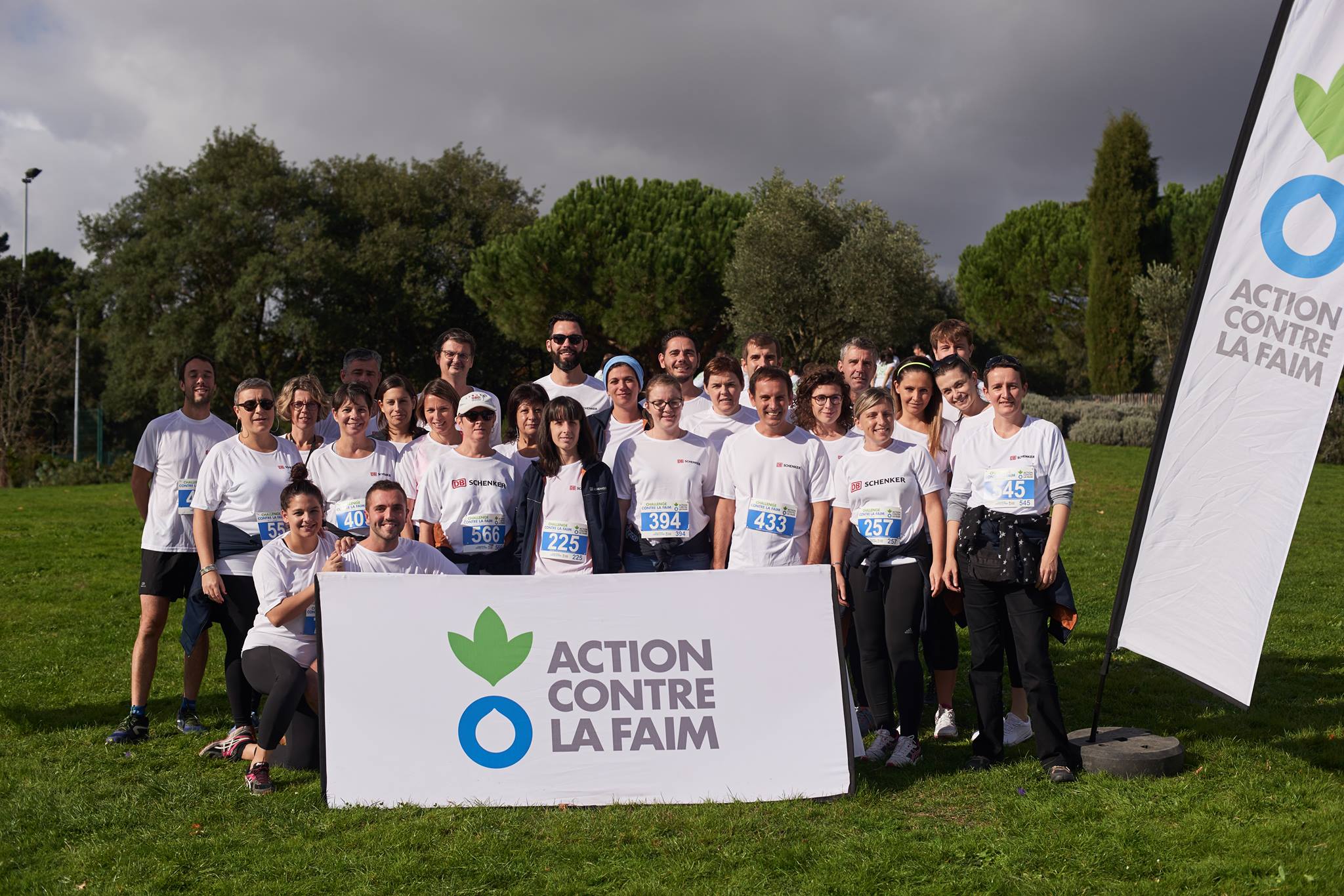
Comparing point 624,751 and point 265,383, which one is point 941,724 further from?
point 265,383

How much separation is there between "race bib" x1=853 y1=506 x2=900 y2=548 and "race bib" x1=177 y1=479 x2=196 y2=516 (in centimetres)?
383

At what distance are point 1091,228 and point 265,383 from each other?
35.9 metres

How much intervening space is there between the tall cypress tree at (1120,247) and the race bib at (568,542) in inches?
1316

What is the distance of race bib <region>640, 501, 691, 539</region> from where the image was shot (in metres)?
5.30

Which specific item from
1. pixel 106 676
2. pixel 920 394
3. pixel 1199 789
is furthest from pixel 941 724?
pixel 106 676

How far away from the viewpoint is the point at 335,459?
5.77 metres

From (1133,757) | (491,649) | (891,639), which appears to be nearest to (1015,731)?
(1133,757)

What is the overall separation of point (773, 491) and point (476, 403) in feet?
5.76

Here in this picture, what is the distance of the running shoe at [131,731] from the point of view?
5840mm

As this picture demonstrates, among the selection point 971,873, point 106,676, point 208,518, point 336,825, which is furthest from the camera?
point 106,676

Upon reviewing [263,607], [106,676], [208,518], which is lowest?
[106,676]

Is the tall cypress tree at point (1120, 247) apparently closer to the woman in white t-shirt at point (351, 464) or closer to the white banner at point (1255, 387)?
the white banner at point (1255, 387)

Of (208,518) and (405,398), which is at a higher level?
(405,398)

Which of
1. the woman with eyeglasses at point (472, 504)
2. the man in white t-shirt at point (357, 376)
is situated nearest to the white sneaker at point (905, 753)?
the woman with eyeglasses at point (472, 504)
